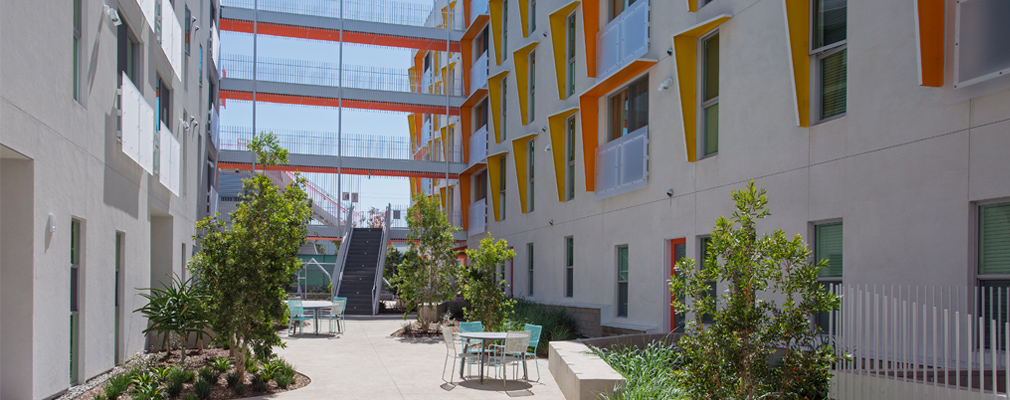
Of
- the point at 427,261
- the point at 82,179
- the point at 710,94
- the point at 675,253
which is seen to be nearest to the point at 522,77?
the point at 427,261

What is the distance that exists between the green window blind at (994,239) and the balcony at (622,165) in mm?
7962

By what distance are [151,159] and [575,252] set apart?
10.5m

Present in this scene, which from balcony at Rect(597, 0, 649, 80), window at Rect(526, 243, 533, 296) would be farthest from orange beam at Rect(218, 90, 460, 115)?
balcony at Rect(597, 0, 649, 80)

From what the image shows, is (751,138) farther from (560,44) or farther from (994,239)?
(560,44)

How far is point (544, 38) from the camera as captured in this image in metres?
22.3

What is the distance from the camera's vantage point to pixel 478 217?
2967 cm

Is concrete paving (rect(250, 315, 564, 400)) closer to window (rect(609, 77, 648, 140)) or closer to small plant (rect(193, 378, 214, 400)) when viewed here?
small plant (rect(193, 378, 214, 400))

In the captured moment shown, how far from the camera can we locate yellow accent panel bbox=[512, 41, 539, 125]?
24337 mm

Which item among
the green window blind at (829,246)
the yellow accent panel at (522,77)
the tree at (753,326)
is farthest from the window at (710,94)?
the yellow accent panel at (522,77)

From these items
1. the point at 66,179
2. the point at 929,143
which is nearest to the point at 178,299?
the point at 66,179

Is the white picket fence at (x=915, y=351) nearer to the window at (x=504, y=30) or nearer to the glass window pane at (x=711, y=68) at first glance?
the glass window pane at (x=711, y=68)

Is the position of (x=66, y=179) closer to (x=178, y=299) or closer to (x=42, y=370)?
(x=42, y=370)

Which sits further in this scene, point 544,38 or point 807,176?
point 544,38

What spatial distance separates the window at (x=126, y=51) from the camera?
12.9 meters
